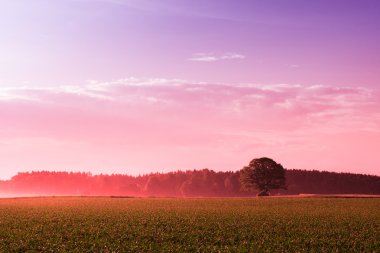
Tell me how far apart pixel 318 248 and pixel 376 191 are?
184 meters

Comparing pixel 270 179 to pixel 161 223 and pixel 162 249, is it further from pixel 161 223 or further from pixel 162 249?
pixel 162 249

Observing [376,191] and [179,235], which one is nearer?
[179,235]

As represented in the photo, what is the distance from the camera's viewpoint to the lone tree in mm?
116312

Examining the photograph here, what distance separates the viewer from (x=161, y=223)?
144ft

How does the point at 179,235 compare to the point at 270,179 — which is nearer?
the point at 179,235

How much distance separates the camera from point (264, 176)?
116m

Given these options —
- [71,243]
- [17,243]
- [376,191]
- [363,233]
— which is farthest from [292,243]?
[376,191]

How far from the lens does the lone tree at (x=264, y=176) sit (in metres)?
116

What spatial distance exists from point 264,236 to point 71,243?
46.6 feet

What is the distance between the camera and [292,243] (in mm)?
30688

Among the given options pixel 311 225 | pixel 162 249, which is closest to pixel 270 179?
pixel 311 225

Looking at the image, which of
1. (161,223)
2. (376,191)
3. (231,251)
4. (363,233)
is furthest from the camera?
(376,191)

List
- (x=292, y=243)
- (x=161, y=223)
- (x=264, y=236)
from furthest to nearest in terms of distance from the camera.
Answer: (x=161, y=223)
(x=264, y=236)
(x=292, y=243)

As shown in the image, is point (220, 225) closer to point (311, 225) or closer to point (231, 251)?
point (311, 225)
